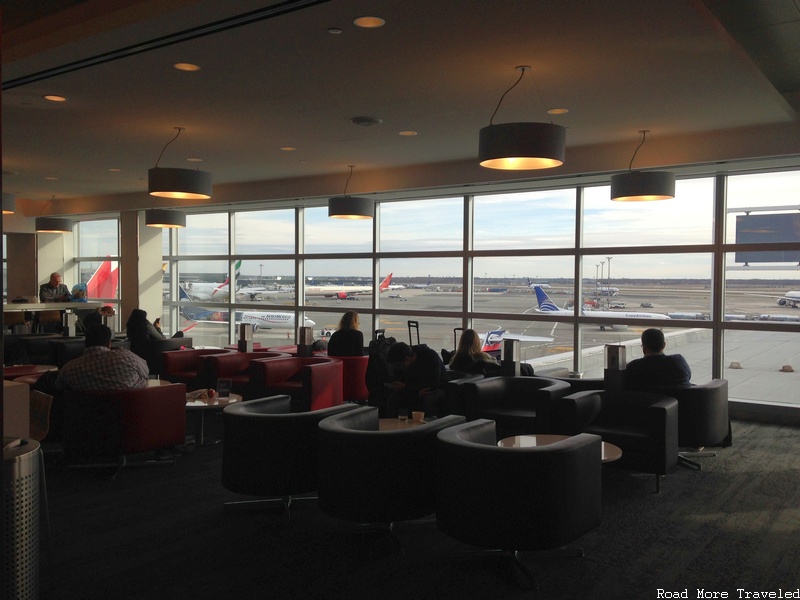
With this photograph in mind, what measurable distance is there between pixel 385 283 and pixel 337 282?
93 cm

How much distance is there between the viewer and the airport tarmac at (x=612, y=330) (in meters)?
7.83

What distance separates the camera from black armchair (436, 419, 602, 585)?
3.44 meters

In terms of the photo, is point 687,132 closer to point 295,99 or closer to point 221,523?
point 295,99

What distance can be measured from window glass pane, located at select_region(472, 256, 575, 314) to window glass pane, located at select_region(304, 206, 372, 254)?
7.17 feet

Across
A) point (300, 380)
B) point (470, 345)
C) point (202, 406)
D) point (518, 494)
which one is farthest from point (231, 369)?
point (518, 494)

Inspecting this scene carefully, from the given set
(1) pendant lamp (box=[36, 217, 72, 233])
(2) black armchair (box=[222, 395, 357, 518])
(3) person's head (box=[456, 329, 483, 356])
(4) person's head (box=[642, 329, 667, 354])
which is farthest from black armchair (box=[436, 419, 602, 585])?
(1) pendant lamp (box=[36, 217, 72, 233])

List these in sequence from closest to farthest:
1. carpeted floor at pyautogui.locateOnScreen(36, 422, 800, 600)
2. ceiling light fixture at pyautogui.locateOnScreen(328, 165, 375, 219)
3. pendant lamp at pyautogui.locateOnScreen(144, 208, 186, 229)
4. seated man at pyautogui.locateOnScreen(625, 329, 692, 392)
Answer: carpeted floor at pyautogui.locateOnScreen(36, 422, 800, 600) → seated man at pyautogui.locateOnScreen(625, 329, 692, 392) → ceiling light fixture at pyautogui.locateOnScreen(328, 165, 375, 219) → pendant lamp at pyautogui.locateOnScreen(144, 208, 186, 229)

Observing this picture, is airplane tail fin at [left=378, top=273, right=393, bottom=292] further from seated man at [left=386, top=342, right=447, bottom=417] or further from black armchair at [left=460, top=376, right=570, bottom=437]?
black armchair at [left=460, top=376, right=570, bottom=437]

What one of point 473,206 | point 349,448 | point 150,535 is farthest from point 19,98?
point 473,206

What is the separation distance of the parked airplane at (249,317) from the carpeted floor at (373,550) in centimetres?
694

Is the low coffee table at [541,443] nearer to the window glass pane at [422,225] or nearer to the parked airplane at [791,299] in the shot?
the parked airplane at [791,299]

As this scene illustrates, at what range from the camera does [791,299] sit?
7574 millimetres

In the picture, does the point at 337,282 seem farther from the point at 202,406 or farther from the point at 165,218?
the point at 202,406

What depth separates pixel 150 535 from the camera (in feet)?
13.5
